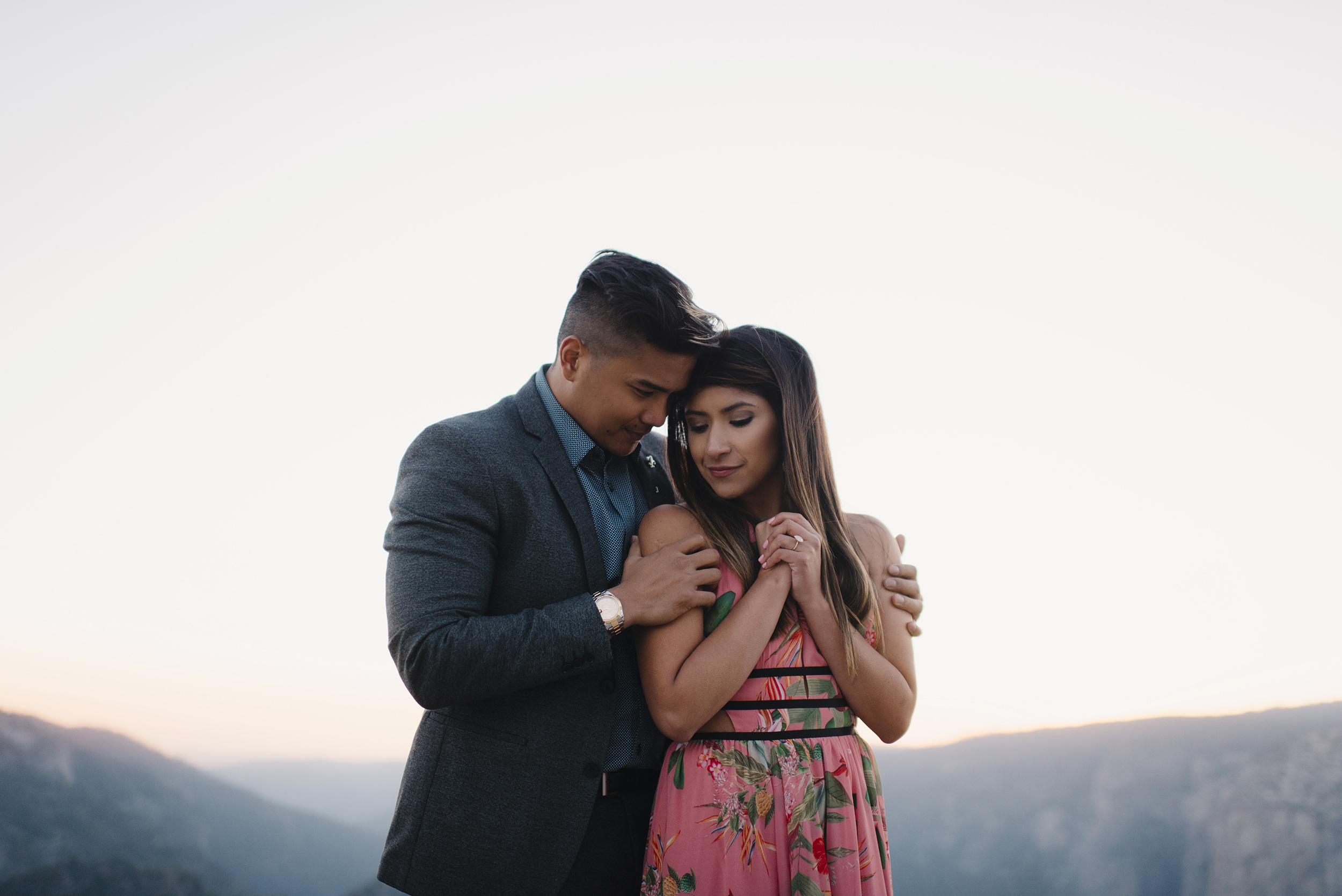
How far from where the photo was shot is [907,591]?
192cm

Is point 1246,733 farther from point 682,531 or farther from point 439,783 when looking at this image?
point 439,783

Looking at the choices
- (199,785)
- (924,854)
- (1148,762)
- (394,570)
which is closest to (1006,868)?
(924,854)

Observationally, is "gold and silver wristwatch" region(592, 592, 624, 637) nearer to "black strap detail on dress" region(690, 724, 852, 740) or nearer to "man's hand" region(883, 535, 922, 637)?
"black strap detail on dress" region(690, 724, 852, 740)

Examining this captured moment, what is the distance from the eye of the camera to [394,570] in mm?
1653

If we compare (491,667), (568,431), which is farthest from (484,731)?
(568,431)

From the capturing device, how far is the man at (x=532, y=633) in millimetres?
1594

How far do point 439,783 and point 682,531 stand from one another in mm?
770

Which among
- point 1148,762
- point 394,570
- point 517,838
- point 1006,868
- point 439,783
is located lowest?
point 1006,868

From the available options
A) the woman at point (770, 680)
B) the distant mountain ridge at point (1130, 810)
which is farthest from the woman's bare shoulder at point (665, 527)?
the distant mountain ridge at point (1130, 810)

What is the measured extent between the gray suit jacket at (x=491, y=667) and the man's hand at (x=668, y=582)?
9 centimetres

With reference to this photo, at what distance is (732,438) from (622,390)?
1.00 ft

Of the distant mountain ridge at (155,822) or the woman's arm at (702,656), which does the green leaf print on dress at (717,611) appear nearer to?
the woman's arm at (702,656)

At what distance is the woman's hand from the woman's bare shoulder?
185mm

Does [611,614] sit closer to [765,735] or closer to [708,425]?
[765,735]
